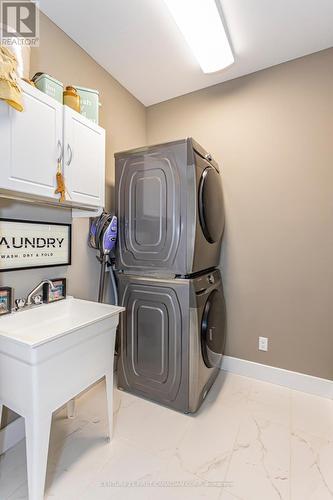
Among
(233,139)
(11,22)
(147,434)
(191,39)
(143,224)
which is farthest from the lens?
(233,139)

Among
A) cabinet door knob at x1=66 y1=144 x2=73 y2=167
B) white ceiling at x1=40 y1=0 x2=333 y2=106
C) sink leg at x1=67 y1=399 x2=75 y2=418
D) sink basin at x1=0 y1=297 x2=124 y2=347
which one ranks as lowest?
sink leg at x1=67 y1=399 x2=75 y2=418

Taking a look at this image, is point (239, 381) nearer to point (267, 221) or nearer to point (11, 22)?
point (267, 221)

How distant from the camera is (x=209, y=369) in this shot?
6.18 ft

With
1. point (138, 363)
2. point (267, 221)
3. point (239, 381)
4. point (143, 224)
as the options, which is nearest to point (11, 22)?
point (143, 224)

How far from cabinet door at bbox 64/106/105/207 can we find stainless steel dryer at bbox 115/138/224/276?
0.92ft

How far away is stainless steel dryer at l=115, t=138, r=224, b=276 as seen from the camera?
5.39 ft

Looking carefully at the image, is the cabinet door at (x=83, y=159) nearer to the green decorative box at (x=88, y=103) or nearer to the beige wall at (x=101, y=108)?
the green decorative box at (x=88, y=103)

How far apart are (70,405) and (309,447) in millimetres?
1516

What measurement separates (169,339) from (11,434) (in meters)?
1.08

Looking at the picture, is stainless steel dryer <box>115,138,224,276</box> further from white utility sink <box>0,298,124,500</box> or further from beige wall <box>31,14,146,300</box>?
white utility sink <box>0,298,124,500</box>

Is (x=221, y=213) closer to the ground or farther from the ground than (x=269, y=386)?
farther from the ground

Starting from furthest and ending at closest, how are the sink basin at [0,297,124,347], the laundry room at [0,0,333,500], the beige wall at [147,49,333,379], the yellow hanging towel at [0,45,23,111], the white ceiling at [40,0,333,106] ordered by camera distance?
the beige wall at [147,49,333,379] < the white ceiling at [40,0,333,106] < the sink basin at [0,297,124,347] < the laundry room at [0,0,333,500] < the yellow hanging towel at [0,45,23,111]

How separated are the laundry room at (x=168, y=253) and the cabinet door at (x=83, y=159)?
0.04ft
